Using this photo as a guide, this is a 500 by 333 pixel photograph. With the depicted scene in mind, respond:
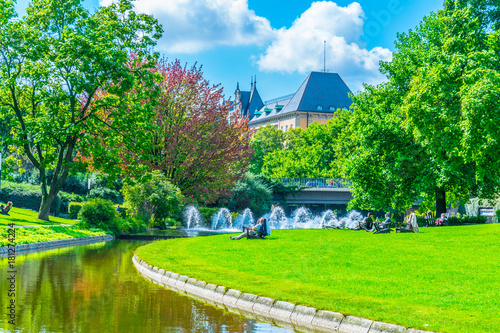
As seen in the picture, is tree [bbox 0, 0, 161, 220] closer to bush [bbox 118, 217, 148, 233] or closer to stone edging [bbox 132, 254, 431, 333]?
bush [bbox 118, 217, 148, 233]

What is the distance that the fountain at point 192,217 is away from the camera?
43.7m

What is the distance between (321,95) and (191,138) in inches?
3446

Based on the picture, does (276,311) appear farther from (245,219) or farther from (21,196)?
(245,219)

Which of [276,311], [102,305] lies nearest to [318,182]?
[276,311]

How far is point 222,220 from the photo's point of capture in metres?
46.2

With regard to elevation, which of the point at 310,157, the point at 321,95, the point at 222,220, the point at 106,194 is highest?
the point at 321,95

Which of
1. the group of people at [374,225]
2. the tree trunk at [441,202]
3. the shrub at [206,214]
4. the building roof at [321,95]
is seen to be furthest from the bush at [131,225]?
the building roof at [321,95]

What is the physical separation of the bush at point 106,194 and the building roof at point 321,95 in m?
75.4

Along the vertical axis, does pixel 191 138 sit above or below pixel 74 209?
above

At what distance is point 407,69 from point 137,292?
28.3m

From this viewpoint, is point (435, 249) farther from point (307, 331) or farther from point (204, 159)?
point (204, 159)

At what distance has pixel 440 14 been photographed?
3516cm

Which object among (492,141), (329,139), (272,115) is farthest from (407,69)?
(272,115)

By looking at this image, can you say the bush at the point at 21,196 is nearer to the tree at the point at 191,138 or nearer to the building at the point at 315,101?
the tree at the point at 191,138
